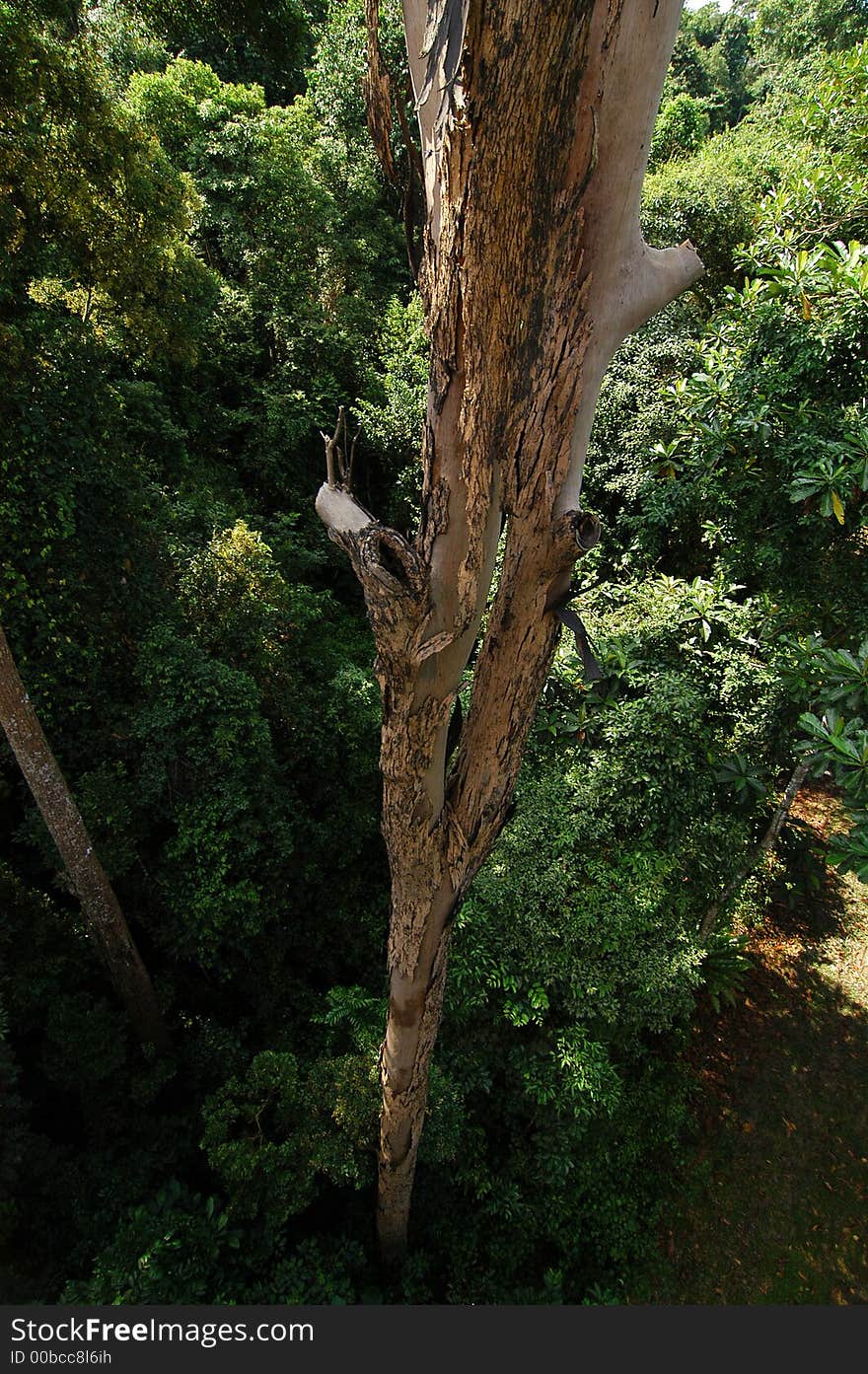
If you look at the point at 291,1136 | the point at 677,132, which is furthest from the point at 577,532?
the point at 677,132

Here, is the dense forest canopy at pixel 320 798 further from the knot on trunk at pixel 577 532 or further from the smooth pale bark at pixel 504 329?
the knot on trunk at pixel 577 532

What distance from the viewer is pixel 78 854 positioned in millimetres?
4148

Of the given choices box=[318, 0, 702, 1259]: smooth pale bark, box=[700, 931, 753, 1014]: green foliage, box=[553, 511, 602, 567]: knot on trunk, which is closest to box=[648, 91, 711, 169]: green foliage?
box=[700, 931, 753, 1014]: green foliage

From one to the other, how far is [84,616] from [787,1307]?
6364 mm

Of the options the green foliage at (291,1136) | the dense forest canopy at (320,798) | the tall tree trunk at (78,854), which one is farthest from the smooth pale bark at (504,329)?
the tall tree trunk at (78,854)

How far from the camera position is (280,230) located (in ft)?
28.5

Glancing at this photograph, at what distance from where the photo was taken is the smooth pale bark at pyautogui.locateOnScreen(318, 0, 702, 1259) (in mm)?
1146

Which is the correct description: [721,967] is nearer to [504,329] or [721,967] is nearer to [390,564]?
[390,564]

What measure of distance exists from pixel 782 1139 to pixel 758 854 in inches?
87.0

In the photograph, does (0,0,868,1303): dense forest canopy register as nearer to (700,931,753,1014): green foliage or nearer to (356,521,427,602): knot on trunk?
(700,931,753,1014): green foliage

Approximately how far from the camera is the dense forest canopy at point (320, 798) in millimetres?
3703

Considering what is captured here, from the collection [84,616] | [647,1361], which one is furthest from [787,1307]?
[84,616]

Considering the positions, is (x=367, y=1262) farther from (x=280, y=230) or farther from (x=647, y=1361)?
(x=280, y=230)

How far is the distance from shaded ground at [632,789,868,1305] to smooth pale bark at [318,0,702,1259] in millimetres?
4696
